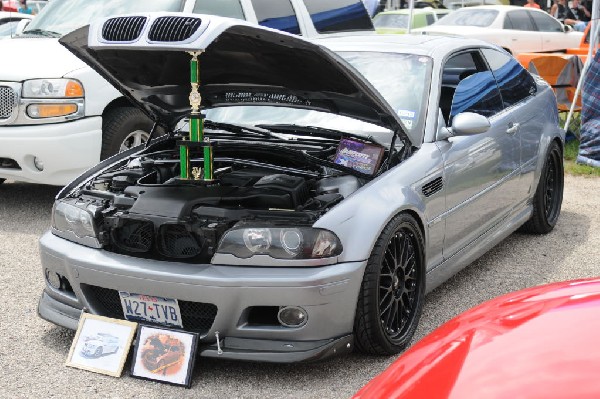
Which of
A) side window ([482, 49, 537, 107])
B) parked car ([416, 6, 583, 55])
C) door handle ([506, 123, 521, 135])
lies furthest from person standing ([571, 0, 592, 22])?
door handle ([506, 123, 521, 135])

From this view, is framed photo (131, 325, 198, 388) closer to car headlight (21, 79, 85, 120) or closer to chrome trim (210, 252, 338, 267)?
chrome trim (210, 252, 338, 267)

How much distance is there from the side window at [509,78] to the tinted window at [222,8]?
8.35 ft

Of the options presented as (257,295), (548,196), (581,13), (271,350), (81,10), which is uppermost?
(81,10)

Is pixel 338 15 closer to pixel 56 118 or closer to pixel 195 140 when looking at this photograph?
pixel 56 118

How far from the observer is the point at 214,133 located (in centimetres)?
476

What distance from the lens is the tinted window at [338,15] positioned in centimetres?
811

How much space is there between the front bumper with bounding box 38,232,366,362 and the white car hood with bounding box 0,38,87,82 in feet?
10.2

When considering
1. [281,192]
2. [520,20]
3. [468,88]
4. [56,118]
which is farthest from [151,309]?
[520,20]

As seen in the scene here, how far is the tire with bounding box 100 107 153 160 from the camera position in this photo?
6.65m

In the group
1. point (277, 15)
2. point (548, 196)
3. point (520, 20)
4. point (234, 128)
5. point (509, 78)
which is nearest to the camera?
point (234, 128)

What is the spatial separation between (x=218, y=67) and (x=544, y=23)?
15.6 meters

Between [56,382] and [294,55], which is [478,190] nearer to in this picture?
[294,55]

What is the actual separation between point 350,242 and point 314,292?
0.29 meters

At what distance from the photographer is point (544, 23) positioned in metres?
18.6
